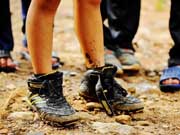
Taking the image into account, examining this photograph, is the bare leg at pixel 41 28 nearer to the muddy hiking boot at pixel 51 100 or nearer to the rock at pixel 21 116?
the muddy hiking boot at pixel 51 100

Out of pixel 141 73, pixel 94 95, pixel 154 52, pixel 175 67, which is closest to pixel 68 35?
pixel 154 52

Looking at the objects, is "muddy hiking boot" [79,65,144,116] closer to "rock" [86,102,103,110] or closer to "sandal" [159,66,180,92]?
"rock" [86,102,103,110]

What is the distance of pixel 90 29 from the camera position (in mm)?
2225

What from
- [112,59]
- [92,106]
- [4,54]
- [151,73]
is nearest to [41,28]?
[92,106]

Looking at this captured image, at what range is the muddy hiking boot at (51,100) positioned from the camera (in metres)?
2.03

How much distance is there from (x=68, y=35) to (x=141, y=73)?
5.58ft

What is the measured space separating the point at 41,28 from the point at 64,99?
36 cm

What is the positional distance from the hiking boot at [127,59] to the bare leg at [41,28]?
128 cm

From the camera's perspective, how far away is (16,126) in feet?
6.87

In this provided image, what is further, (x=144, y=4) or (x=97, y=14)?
(x=144, y=4)

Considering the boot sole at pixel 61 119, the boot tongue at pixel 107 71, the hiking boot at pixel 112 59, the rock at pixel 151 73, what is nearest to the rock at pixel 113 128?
the boot sole at pixel 61 119

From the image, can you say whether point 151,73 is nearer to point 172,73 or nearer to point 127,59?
point 127,59

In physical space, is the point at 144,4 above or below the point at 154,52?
above

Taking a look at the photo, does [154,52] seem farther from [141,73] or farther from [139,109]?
[139,109]
